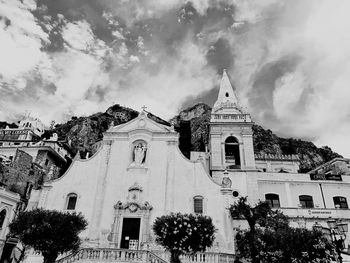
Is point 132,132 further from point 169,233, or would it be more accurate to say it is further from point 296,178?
point 296,178

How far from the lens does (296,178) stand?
30016mm

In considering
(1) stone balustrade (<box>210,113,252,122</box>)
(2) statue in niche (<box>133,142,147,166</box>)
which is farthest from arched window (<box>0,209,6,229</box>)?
(1) stone balustrade (<box>210,113,252,122</box>)

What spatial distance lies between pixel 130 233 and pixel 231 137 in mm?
14085

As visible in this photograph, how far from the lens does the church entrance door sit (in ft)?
72.4

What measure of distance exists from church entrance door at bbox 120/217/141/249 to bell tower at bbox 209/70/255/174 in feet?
30.3

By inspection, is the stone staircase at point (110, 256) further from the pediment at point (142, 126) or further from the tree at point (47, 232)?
the pediment at point (142, 126)

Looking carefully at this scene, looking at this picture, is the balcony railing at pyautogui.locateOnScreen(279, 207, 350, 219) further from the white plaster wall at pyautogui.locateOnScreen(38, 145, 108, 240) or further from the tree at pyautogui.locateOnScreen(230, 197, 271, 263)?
the white plaster wall at pyautogui.locateOnScreen(38, 145, 108, 240)

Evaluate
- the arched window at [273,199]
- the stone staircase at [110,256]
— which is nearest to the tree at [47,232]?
the stone staircase at [110,256]

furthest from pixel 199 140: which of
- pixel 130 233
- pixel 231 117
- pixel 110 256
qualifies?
pixel 110 256

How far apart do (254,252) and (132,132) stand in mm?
14172

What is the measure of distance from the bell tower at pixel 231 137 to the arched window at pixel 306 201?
612 cm

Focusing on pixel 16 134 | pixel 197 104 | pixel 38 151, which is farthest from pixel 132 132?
pixel 197 104

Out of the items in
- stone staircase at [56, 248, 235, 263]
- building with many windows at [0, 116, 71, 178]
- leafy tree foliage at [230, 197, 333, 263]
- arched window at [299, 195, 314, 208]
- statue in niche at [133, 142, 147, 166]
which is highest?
building with many windows at [0, 116, 71, 178]

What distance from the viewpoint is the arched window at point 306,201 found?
28.6 meters
